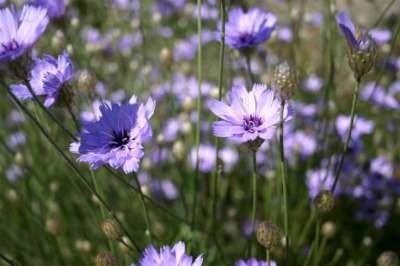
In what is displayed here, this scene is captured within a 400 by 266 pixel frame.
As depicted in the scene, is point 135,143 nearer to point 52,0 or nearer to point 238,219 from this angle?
point 52,0

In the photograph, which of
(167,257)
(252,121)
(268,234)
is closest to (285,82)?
(252,121)

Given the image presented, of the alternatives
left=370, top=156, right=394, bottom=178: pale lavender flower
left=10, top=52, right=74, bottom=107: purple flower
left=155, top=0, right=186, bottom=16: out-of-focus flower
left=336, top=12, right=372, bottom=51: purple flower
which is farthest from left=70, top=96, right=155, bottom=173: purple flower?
left=155, top=0, right=186, bottom=16: out-of-focus flower

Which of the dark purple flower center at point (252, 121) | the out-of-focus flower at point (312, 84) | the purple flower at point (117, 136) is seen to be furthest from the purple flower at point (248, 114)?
the out-of-focus flower at point (312, 84)

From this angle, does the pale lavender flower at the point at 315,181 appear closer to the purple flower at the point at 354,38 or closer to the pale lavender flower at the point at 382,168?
the pale lavender flower at the point at 382,168

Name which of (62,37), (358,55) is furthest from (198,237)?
(358,55)

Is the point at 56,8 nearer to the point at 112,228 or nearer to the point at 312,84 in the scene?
the point at 112,228

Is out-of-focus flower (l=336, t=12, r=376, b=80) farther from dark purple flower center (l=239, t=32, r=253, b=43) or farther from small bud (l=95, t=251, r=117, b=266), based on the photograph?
small bud (l=95, t=251, r=117, b=266)
